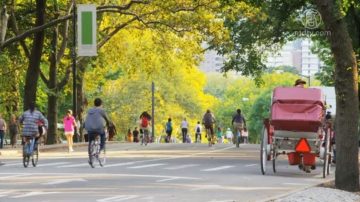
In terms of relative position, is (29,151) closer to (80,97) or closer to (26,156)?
(26,156)

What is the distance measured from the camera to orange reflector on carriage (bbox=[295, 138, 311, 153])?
19812mm

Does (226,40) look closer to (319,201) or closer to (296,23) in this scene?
(296,23)

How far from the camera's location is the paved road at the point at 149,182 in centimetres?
1436

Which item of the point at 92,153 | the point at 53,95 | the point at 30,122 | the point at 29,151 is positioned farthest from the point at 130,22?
the point at 92,153

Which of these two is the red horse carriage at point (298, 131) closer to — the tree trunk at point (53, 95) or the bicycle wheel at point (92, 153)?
the bicycle wheel at point (92, 153)

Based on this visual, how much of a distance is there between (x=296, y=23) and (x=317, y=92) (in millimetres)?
19027

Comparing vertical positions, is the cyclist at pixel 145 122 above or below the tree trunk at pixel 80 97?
below

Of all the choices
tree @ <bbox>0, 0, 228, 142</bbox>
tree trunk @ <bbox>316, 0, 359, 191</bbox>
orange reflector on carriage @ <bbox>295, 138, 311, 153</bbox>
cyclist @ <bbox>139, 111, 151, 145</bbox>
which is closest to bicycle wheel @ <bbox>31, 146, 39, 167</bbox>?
orange reflector on carriage @ <bbox>295, 138, 311, 153</bbox>

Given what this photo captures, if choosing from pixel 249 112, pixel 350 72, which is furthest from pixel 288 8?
pixel 249 112

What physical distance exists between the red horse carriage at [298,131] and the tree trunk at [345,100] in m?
3.35

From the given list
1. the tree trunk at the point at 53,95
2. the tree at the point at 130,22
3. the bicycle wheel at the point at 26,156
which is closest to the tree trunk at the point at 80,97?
the tree at the point at 130,22

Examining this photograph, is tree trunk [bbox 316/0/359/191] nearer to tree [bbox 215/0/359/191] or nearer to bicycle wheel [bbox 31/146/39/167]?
tree [bbox 215/0/359/191]

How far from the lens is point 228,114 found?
Result: 134 metres

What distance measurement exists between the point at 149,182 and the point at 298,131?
14.6ft
